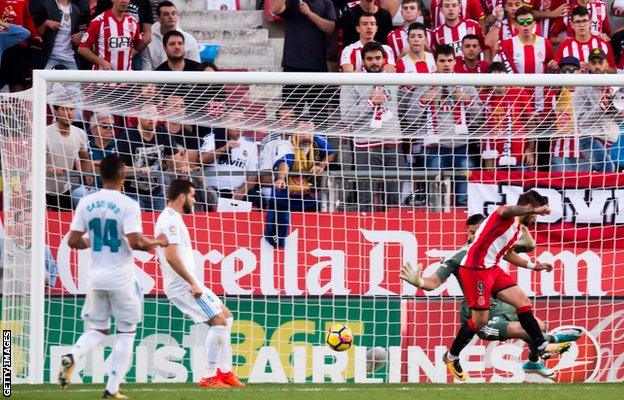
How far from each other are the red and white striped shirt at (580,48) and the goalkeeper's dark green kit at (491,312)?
3.20 metres

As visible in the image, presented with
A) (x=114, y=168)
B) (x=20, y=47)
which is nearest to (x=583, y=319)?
(x=114, y=168)

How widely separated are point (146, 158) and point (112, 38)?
107 inches

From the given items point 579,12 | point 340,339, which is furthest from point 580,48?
point 340,339

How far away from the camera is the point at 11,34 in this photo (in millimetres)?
14758

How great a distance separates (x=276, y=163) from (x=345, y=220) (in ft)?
2.59

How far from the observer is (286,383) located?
12.5m

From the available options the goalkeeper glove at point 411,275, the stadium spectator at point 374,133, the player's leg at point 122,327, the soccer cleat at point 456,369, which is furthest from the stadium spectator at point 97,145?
the soccer cleat at point 456,369

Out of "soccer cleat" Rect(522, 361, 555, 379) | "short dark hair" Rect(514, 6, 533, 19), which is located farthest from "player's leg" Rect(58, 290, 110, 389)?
"short dark hair" Rect(514, 6, 533, 19)

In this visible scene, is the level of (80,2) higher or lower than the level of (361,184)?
higher

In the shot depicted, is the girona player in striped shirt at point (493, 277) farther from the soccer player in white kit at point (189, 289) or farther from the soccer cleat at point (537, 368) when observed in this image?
the soccer player in white kit at point (189, 289)

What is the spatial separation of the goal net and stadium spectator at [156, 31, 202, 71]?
5.89 ft

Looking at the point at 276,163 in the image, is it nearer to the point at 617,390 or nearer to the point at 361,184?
the point at 361,184

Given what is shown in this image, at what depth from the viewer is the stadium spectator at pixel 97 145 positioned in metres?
12.8

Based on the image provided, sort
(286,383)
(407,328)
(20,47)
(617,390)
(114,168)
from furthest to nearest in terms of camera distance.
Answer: (20,47)
(407,328)
(286,383)
(617,390)
(114,168)
